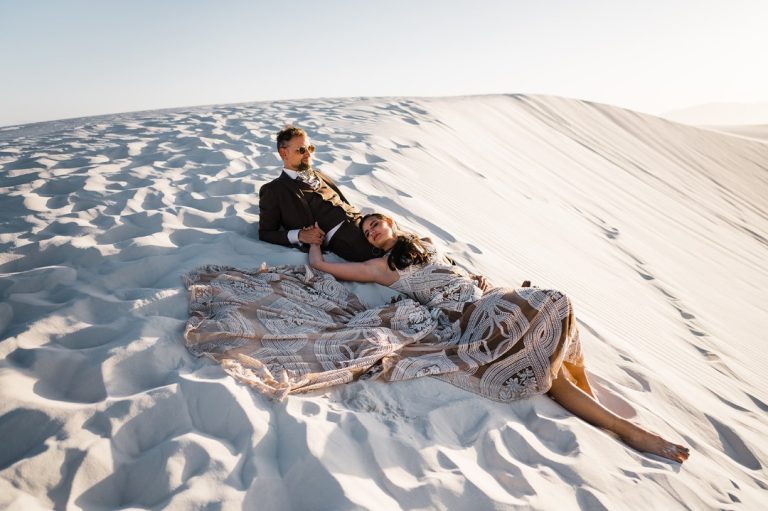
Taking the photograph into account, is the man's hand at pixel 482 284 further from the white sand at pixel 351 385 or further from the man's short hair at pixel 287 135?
the man's short hair at pixel 287 135

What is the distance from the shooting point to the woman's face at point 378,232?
2.93 m

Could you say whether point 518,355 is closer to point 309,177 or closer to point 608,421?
point 608,421

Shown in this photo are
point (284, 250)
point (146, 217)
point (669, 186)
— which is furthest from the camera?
point (669, 186)

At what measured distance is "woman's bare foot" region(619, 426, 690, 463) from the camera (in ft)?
6.88

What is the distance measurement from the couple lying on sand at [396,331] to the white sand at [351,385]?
0.09 m

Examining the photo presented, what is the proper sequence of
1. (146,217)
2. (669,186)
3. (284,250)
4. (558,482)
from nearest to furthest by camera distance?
1. (558,482)
2. (284,250)
3. (146,217)
4. (669,186)

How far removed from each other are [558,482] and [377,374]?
840 millimetres

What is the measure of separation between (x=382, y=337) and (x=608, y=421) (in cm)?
110

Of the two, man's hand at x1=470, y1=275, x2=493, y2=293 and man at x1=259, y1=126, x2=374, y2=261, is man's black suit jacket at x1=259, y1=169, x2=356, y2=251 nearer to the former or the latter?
man at x1=259, y1=126, x2=374, y2=261

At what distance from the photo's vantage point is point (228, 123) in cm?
714

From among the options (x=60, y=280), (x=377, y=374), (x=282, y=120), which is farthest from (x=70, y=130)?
(x=377, y=374)

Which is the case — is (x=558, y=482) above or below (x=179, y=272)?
below

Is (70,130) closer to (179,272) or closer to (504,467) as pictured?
(179,272)

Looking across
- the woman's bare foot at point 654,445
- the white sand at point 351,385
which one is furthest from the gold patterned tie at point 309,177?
the woman's bare foot at point 654,445
